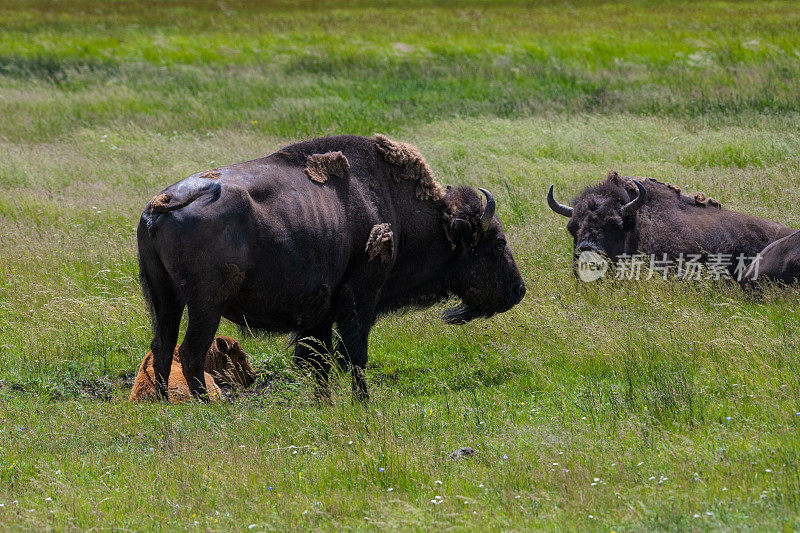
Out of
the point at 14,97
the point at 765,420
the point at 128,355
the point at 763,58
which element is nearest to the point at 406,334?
the point at 128,355

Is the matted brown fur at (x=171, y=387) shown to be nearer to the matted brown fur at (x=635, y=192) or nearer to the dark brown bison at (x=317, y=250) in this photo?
the dark brown bison at (x=317, y=250)

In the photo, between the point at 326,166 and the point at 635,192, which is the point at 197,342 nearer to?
the point at 326,166

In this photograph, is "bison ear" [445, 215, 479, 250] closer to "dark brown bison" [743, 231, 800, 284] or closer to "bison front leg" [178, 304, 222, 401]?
"bison front leg" [178, 304, 222, 401]

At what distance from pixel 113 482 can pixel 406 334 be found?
3836mm

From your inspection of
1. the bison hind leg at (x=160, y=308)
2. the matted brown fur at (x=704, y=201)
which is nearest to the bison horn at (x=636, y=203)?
the matted brown fur at (x=704, y=201)

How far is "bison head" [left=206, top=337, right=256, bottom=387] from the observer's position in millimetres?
7645

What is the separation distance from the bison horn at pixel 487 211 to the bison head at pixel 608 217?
267 centimetres

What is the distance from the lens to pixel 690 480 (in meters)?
4.90

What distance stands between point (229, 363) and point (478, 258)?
242 centimetres

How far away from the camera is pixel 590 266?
9.88m

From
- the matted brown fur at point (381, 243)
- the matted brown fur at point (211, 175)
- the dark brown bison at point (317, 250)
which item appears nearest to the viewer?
the dark brown bison at point (317, 250)

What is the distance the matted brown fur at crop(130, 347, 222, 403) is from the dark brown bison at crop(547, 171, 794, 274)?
482 centimetres

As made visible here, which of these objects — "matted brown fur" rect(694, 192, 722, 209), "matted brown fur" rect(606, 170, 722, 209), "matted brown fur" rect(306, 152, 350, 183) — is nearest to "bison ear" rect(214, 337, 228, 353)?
"matted brown fur" rect(306, 152, 350, 183)

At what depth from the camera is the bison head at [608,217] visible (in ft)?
34.2
